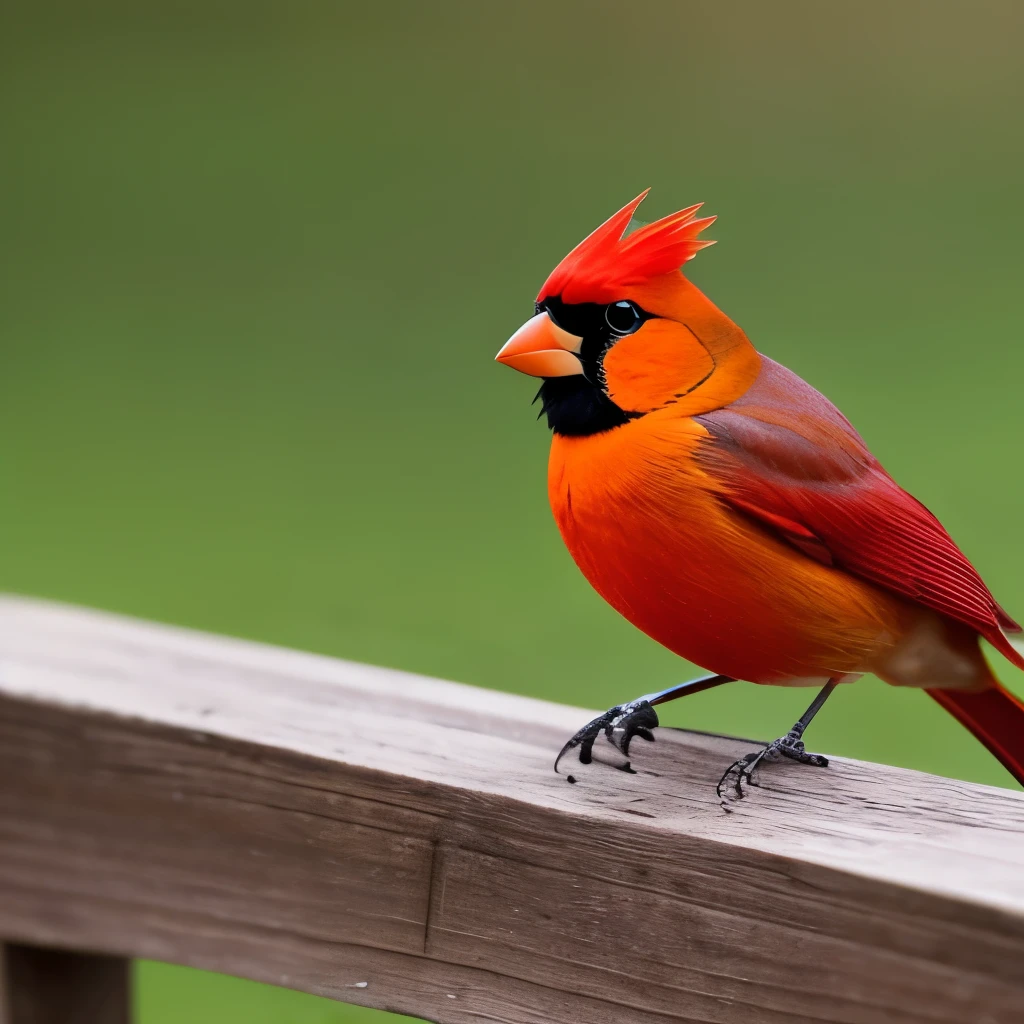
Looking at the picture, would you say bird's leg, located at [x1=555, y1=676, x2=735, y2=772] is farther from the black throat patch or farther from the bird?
the black throat patch

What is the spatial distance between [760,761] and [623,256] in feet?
1.65

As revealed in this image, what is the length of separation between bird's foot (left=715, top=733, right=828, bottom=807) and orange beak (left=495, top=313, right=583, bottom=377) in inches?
16.2

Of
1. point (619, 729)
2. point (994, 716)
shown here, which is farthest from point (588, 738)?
point (994, 716)

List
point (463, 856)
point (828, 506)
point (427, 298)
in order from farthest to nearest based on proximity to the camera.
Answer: point (427, 298), point (828, 506), point (463, 856)

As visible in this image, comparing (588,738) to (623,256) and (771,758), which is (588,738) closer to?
(771,758)

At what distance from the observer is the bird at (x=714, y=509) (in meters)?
1.28

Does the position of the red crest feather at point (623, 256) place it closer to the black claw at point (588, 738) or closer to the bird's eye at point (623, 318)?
the bird's eye at point (623, 318)

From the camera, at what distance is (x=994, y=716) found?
1.43 meters

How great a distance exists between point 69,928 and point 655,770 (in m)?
0.67

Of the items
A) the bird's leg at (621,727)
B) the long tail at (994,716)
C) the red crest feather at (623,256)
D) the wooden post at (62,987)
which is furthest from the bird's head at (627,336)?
the wooden post at (62,987)

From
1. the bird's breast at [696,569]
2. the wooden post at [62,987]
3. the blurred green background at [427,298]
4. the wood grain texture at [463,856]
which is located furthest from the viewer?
the blurred green background at [427,298]

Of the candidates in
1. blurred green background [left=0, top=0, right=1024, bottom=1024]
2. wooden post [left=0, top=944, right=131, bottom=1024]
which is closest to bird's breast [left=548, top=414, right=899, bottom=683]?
wooden post [left=0, top=944, right=131, bottom=1024]

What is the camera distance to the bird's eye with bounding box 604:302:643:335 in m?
1.32

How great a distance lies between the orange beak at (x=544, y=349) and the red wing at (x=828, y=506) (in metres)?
0.14
